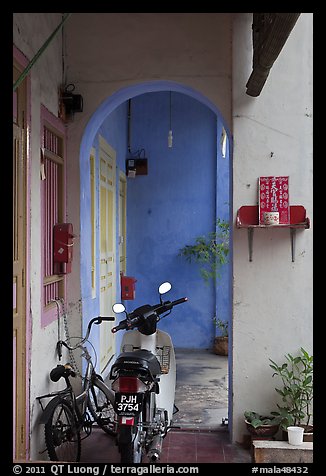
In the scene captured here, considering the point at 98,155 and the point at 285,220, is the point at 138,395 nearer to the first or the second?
the point at 285,220

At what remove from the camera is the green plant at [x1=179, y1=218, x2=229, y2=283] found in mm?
8281

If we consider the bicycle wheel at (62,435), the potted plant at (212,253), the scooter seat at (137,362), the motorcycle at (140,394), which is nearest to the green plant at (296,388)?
the motorcycle at (140,394)

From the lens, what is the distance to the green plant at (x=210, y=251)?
828 cm

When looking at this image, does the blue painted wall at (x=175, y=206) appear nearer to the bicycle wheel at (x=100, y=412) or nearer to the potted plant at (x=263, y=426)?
the bicycle wheel at (x=100, y=412)

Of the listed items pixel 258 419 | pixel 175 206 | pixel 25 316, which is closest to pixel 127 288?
pixel 175 206

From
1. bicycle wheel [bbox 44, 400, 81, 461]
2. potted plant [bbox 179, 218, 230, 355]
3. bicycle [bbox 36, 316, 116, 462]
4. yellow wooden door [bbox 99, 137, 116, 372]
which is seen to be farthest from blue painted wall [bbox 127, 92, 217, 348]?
bicycle wheel [bbox 44, 400, 81, 461]

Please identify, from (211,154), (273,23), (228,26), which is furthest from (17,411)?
(211,154)

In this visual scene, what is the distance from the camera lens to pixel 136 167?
8.44 meters

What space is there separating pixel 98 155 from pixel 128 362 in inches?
120

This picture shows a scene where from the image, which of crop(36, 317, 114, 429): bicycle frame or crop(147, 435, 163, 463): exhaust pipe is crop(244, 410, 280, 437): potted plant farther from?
crop(36, 317, 114, 429): bicycle frame

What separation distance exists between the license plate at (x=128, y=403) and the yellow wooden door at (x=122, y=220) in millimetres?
4634

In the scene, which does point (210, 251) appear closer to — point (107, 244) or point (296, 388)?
point (107, 244)

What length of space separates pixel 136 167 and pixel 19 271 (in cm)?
530

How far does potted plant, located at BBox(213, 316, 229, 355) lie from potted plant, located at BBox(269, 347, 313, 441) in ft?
12.4
